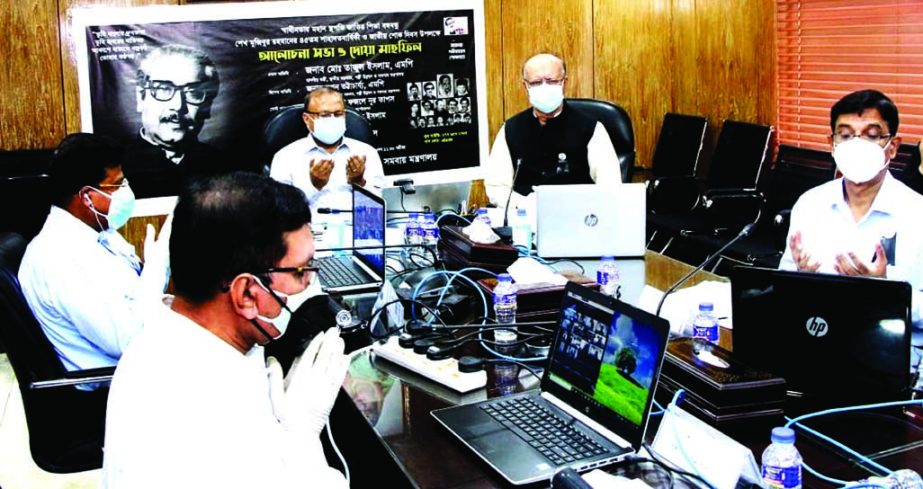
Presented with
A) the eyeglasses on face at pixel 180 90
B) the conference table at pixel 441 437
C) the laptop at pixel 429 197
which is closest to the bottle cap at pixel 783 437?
the conference table at pixel 441 437

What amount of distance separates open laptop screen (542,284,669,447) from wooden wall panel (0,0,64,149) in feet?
12.1

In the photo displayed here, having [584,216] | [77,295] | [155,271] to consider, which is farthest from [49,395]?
[584,216]

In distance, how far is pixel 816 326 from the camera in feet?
6.61

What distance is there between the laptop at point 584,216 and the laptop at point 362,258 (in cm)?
56

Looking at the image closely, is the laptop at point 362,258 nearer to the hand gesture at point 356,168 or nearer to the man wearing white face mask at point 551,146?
the hand gesture at point 356,168

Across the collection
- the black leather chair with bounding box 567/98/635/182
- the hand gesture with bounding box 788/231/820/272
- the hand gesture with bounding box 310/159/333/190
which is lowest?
the hand gesture with bounding box 788/231/820/272

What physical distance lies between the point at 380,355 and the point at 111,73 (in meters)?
3.18

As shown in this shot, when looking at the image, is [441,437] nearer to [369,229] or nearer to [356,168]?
[369,229]

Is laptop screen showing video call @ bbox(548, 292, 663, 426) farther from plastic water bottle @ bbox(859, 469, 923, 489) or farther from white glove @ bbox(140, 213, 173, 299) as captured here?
white glove @ bbox(140, 213, 173, 299)

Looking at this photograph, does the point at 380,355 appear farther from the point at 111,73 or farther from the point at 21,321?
the point at 111,73

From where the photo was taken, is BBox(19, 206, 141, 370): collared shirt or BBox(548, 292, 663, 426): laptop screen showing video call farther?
BBox(19, 206, 141, 370): collared shirt

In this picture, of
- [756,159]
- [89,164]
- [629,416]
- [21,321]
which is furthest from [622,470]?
[756,159]

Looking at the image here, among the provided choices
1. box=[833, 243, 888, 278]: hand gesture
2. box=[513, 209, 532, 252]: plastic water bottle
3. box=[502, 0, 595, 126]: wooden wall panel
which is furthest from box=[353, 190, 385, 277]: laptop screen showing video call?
box=[502, 0, 595, 126]: wooden wall panel

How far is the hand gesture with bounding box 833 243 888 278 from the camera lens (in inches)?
98.8
